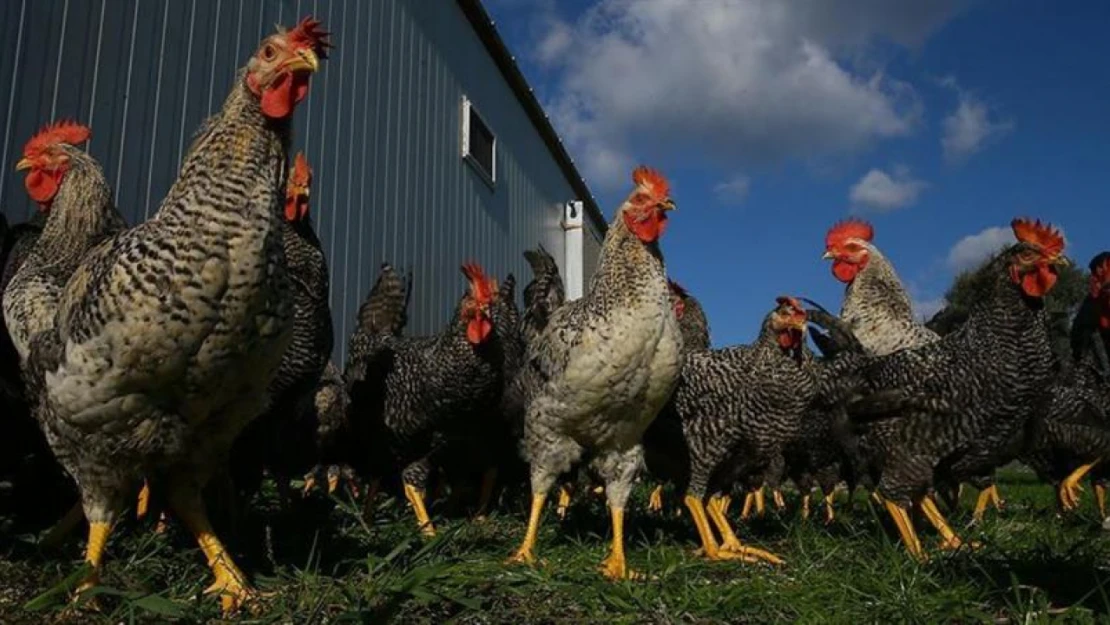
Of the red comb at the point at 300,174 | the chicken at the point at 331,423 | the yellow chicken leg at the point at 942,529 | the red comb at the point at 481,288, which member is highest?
the red comb at the point at 300,174

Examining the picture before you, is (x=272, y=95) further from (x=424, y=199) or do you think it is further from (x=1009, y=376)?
(x=424, y=199)

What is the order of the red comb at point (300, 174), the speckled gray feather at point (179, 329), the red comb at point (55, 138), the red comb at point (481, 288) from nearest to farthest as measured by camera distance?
the speckled gray feather at point (179, 329), the red comb at point (55, 138), the red comb at point (300, 174), the red comb at point (481, 288)

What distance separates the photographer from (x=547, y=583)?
10.2ft

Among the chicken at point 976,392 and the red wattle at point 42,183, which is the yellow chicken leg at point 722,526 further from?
the red wattle at point 42,183

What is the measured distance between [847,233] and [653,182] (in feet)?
11.5

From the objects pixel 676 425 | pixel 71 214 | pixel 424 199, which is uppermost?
pixel 424 199

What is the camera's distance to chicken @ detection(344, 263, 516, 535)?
17.4ft

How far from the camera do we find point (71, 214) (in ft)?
12.5

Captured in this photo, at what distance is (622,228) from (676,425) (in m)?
1.23

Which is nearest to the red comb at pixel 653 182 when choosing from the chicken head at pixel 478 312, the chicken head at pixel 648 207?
the chicken head at pixel 648 207

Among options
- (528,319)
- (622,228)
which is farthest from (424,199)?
(622,228)

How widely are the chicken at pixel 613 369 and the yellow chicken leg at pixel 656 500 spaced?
2392 mm

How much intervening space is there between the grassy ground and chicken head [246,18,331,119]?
161 centimetres

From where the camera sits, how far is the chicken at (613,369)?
13.1 feet
